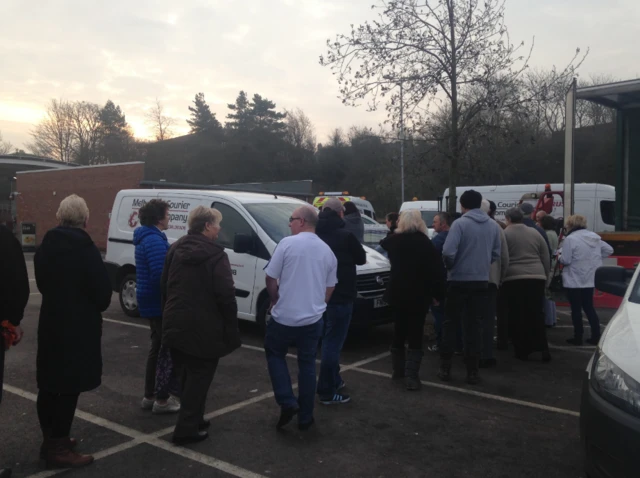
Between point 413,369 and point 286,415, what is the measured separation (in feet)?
5.44

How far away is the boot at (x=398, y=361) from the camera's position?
579 cm

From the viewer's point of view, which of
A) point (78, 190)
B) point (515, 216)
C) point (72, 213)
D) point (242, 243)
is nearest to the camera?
point (72, 213)

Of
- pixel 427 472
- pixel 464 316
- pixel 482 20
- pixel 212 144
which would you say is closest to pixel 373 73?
pixel 482 20

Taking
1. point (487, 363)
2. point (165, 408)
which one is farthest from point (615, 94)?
point (165, 408)

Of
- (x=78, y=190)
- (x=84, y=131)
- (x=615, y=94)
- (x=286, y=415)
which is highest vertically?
(x=84, y=131)

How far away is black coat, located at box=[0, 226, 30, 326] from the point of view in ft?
11.5

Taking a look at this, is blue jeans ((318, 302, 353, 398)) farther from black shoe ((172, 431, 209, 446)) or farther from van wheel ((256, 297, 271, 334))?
van wheel ((256, 297, 271, 334))

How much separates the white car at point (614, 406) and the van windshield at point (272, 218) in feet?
15.7

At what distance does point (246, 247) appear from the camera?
23.7 ft

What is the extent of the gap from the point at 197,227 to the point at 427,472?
95.2 inches

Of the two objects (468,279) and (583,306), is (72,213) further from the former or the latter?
(583,306)

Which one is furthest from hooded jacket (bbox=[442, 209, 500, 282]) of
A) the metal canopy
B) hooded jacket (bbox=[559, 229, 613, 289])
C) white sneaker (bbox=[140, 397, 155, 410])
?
the metal canopy

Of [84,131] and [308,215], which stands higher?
[84,131]

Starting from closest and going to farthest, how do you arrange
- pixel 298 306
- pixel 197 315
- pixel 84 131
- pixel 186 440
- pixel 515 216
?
pixel 197 315 < pixel 186 440 < pixel 298 306 < pixel 515 216 < pixel 84 131
